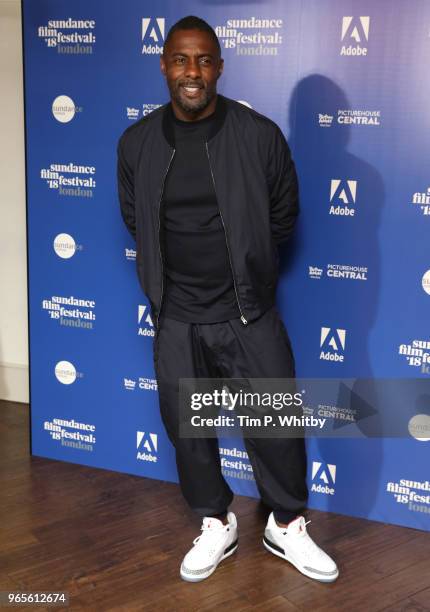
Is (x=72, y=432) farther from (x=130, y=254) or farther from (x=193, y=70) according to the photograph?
(x=193, y=70)

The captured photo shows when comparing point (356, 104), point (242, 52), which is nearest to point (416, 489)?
point (356, 104)

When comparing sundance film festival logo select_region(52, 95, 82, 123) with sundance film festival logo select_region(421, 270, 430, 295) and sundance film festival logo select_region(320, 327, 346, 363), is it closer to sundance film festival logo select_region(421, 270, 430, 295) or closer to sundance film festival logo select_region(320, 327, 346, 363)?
sundance film festival logo select_region(320, 327, 346, 363)

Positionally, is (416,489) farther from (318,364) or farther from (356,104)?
(356,104)

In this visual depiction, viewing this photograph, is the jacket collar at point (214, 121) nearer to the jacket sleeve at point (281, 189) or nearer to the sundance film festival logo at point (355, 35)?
the jacket sleeve at point (281, 189)

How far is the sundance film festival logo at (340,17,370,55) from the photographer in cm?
244

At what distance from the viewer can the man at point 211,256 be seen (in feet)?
7.47

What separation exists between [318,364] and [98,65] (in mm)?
1397

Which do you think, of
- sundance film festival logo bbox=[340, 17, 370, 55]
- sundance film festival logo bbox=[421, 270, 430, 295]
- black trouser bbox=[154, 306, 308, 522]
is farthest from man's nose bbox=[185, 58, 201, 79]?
sundance film festival logo bbox=[421, 270, 430, 295]

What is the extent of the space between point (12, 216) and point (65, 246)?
0.77m

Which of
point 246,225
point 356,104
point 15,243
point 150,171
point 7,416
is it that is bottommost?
point 7,416

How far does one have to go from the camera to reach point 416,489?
2.70 metres

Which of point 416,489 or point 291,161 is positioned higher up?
point 291,161

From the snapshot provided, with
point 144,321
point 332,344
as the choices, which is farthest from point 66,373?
point 332,344

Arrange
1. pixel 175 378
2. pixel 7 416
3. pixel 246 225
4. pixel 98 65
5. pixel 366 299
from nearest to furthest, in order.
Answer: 1. pixel 246 225
2. pixel 175 378
3. pixel 366 299
4. pixel 98 65
5. pixel 7 416
